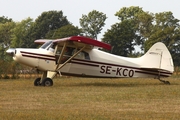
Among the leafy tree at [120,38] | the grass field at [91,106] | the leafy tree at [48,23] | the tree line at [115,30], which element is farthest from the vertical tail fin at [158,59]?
the leafy tree at [48,23]

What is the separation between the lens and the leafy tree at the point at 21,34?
334 ft

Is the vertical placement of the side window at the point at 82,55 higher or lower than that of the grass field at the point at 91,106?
higher

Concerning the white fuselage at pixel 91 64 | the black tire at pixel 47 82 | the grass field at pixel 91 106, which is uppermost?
the white fuselage at pixel 91 64

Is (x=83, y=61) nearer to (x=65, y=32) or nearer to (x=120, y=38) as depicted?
(x=120, y=38)

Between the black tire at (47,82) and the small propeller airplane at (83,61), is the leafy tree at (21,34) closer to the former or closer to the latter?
the small propeller airplane at (83,61)

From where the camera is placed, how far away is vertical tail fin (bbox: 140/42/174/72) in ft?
75.1

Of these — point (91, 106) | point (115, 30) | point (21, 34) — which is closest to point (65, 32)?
point (115, 30)

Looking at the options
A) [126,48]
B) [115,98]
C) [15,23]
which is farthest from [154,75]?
[15,23]

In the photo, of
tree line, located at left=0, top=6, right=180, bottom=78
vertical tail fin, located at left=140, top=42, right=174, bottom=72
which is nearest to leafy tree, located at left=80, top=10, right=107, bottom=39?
tree line, located at left=0, top=6, right=180, bottom=78

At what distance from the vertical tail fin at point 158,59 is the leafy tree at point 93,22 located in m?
77.3

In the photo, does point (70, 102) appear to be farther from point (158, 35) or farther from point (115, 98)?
point (158, 35)

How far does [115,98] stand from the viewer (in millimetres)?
14875

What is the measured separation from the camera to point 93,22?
4092 inches

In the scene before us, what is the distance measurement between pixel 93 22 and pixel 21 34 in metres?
16.2
